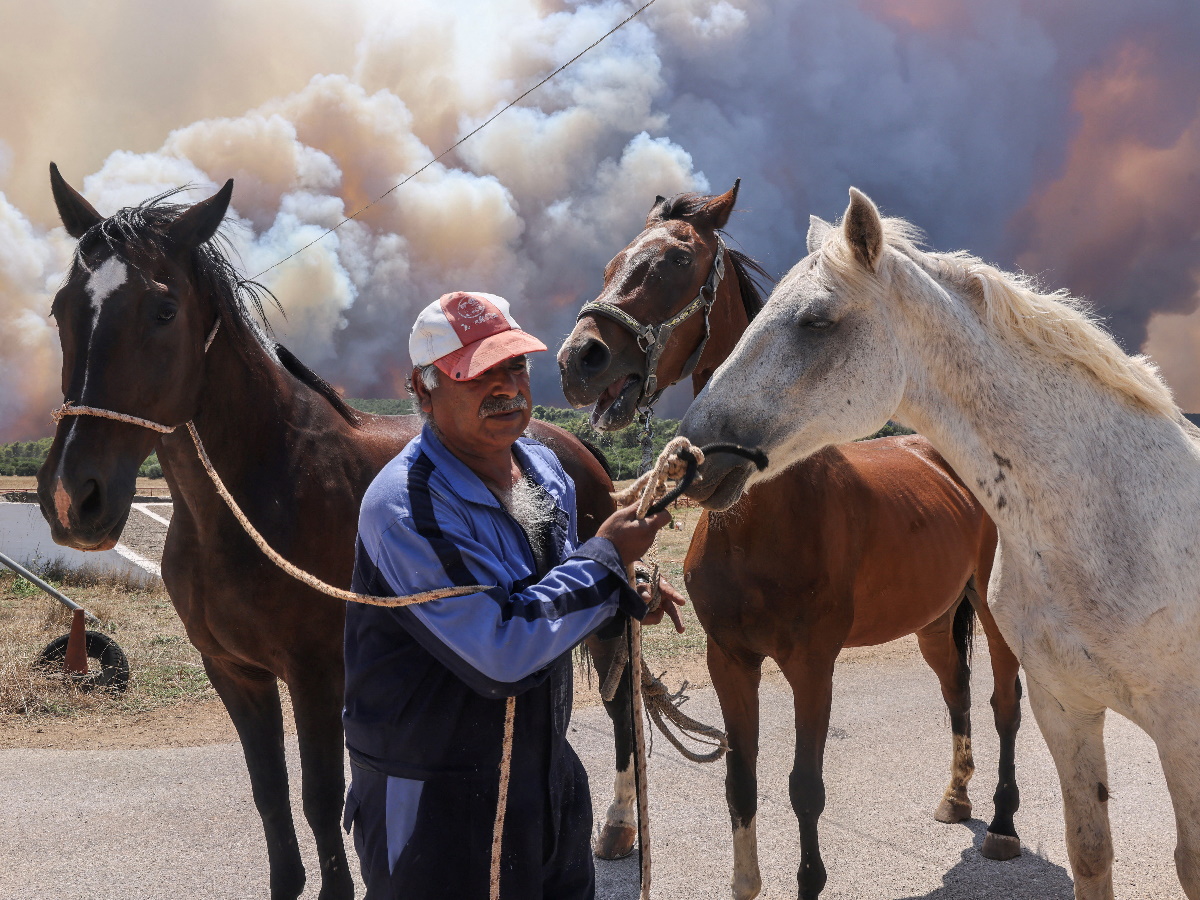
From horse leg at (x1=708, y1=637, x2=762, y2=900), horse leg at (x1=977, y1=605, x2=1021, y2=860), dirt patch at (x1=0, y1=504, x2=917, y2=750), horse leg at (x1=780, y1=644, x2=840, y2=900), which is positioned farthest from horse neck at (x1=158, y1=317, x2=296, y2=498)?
horse leg at (x1=977, y1=605, x2=1021, y2=860)

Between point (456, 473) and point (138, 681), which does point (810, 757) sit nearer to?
point (456, 473)

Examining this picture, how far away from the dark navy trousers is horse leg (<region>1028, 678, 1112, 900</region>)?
61.5 inches

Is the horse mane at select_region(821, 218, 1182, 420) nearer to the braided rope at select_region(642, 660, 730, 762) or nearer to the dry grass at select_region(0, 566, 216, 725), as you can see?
the braided rope at select_region(642, 660, 730, 762)

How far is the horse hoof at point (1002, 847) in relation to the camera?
12.9 ft

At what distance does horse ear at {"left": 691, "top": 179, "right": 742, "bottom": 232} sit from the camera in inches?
133

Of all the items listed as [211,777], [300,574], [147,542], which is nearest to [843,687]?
[211,777]

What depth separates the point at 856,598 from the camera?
3500 millimetres

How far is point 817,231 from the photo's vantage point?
259 centimetres

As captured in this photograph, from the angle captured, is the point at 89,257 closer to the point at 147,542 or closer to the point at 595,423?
the point at 595,423

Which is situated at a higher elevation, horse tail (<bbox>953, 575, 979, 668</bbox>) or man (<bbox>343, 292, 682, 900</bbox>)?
horse tail (<bbox>953, 575, 979, 668</bbox>)

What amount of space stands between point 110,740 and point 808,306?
18.0 ft

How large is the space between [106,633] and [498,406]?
7368 millimetres

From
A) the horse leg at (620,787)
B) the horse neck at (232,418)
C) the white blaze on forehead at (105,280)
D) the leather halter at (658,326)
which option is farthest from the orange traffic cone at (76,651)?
the leather halter at (658,326)

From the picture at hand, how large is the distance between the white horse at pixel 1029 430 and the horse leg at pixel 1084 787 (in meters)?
0.08
